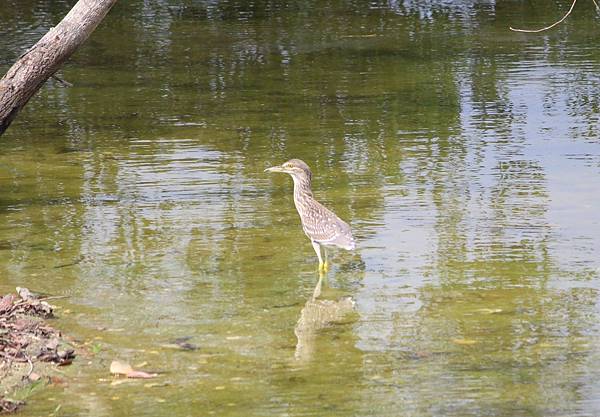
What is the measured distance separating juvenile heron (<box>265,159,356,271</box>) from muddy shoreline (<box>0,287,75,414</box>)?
1.73m

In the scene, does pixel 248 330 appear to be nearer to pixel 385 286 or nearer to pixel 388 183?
pixel 385 286

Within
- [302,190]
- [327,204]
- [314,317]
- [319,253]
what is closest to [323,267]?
[319,253]

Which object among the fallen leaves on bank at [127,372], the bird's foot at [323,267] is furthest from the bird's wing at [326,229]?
the fallen leaves on bank at [127,372]

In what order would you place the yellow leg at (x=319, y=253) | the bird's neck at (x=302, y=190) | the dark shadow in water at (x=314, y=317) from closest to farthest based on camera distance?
the dark shadow in water at (x=314, y=317) < the yellow leg at (x=319, y=253) < the bird's neck at (x=302, y=190)

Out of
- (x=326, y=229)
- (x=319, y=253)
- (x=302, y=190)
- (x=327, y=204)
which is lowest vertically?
(x=327, y=204)

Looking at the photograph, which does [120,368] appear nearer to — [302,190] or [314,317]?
[314,317]

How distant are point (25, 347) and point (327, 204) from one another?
12.2 ft

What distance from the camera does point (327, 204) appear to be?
10602 millimetres

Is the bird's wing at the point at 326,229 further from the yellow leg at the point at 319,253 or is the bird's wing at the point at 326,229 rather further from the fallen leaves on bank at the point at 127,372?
the fallen leaves on bank at the point at 127,372

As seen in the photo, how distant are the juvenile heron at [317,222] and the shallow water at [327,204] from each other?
0.23 m

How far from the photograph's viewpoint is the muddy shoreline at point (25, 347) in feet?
22.6

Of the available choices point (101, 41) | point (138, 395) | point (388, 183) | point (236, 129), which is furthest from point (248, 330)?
point (101, 41)

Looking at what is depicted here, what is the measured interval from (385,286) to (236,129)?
5.06m

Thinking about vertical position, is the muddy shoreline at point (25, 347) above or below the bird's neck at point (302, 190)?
below
